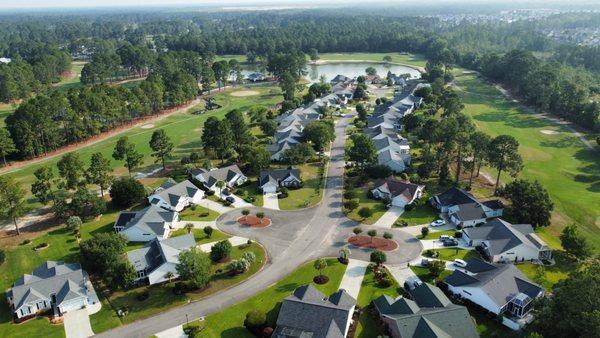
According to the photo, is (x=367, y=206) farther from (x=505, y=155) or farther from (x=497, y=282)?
(x=497, y=282)

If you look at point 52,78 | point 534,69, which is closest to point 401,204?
point 534,69

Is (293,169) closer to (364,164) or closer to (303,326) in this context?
(364,164)

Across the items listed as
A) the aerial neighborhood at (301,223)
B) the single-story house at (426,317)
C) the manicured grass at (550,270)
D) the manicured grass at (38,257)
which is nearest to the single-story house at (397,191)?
the aerial neighborhood at (301,223)

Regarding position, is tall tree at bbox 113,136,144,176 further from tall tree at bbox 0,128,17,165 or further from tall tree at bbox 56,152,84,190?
tall tree at bbox 0,128,17,165

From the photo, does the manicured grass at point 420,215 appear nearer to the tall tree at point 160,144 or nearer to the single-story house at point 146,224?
the single-story house at point 146,224

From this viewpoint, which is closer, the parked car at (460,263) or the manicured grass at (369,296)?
the manicured grass at (369,296)

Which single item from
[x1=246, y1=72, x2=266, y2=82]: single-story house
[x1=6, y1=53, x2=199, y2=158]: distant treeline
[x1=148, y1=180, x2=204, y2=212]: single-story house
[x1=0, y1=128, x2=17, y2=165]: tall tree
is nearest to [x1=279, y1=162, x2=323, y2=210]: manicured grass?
[x1=148, y1=180, x2=204, y2=212]: single-story house
